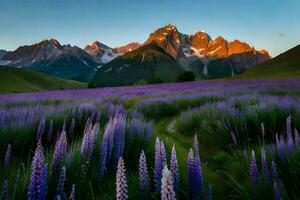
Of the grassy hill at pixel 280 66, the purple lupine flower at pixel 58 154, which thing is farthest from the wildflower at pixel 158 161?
the grassy hill at pixel 280 66

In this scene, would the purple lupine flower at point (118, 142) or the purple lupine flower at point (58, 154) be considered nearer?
the purple lupine flower at point (58, 154)

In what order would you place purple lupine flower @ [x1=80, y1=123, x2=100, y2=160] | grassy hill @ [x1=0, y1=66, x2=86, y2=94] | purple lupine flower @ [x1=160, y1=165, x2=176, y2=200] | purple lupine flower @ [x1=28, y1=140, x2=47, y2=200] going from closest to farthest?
1. purple lupine flower @ [x1=160, y1=165, x2=176, y2=200]
2. purple lupine flower @ [x1=28, y1=140, x2=47, y2=200]
3. purple lupine flower @ [x1=80, y1=123, x2=100, y2=160]
4. grassy hill @ [x1=0, y1=66, x2=86, y2=94]

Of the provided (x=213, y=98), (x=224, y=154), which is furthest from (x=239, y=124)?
(x=213, y=98)

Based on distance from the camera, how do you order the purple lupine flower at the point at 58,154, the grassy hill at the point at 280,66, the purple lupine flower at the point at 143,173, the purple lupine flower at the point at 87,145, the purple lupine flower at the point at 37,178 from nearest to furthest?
the purple lupine flower at the point at 37,178 < the purple lupine flower at the point at 143,173 < the purple lupine flower at the point at 58,154 < the purple lupine flower at the point at 87,145 < the grassy hill at the point at 280,66

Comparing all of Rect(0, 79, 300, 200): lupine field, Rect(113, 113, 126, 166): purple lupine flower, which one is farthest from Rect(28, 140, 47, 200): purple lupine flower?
Rect(113, 113, 126, 166): purple lupine flower

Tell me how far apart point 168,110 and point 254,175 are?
689 centimetres

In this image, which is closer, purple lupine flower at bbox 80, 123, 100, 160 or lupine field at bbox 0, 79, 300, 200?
lupine field at bbox 0, 79, 300, 200

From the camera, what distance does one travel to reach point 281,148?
234 cm

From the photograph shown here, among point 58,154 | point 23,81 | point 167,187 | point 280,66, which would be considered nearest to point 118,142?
point 58,154

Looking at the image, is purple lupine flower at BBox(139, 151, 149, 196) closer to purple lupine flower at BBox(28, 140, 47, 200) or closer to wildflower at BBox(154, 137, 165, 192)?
wildflower at BBox(154, 137, 165, 192)

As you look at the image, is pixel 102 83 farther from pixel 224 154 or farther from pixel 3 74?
pixel 224 154

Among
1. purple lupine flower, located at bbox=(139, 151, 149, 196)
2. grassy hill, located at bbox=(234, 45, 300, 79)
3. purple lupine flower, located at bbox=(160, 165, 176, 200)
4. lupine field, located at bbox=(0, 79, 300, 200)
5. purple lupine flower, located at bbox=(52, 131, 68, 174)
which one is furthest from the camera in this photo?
grassy hill, located at bbox=(234, 45, 300, 79)

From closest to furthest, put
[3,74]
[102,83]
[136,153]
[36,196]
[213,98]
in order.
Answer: [36,196] < [136,153] < [213,98] < [3,74] < [102,83]

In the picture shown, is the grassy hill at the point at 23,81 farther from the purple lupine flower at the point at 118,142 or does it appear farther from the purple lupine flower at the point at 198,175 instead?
the purple lupine flower at the point at 198,175
